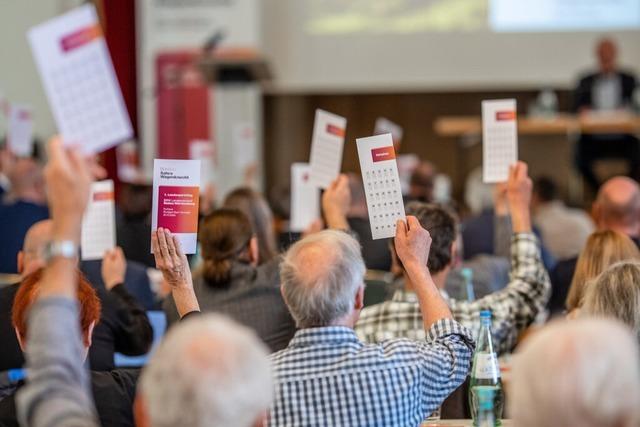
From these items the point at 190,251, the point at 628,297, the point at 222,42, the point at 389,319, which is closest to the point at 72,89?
the point at 190,251

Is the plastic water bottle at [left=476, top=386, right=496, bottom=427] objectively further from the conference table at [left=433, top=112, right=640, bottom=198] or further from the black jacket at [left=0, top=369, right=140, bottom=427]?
the conference table at [left=433, top=112, right=640, bottom=198]

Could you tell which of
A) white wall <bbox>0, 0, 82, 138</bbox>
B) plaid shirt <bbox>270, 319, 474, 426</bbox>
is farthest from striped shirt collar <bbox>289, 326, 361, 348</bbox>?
white wall <bbox>0, 0, 82, 138</bbox>

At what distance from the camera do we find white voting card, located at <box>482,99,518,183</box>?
392cm

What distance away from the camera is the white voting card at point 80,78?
6.58 ft

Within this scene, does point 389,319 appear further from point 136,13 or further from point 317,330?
point 136,13

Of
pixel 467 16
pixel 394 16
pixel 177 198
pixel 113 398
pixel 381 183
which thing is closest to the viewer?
pixel 113 398

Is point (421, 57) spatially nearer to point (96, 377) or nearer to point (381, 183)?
point (381, 183)

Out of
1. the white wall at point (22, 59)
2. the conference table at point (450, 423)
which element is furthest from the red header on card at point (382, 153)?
the white wall at point (22, 59)

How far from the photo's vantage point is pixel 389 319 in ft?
11.4

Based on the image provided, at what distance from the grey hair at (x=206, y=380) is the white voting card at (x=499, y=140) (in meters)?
2.35

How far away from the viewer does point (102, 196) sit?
13.7 feet

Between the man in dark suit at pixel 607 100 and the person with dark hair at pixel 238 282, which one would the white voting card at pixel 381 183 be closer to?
the person with dark hair at pixel 238 282

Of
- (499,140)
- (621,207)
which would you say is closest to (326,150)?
(499,140)

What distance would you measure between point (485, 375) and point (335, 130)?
1479 mm
